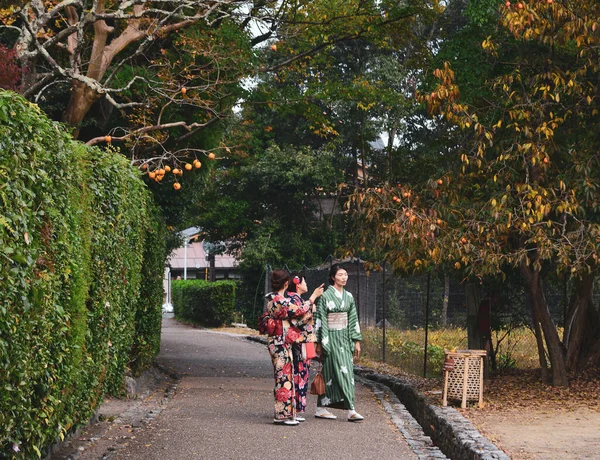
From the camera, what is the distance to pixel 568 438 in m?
9.73

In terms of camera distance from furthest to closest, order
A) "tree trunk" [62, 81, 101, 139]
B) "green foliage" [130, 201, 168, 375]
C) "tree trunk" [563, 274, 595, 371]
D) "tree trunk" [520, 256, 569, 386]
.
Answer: "tree trunk" [563, 274, 595, 371], "tree trunk" [62, 81, 101, 139], "green foliage" [130, 201, 168, 375], "tree trunk" [520, 256, 569, 386]

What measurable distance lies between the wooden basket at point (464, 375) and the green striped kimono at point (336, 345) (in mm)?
1750

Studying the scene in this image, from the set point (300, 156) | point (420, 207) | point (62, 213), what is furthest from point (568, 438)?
point (300, 156)

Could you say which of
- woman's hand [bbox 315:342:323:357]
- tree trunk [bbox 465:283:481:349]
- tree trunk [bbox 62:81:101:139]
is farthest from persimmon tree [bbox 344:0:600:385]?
tree trunk [bbox 62:81:101:139]

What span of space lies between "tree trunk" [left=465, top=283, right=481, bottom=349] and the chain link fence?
80 millimetres

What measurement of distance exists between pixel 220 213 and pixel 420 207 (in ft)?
75.4

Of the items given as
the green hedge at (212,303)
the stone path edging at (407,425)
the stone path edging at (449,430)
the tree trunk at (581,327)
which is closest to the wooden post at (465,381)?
the stone path edging at (449,430)

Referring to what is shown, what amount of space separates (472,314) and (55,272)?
10.5 meters

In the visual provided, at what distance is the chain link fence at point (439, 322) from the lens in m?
16.5

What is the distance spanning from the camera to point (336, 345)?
11.0 m

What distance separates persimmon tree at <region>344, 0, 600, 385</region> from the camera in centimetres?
1209

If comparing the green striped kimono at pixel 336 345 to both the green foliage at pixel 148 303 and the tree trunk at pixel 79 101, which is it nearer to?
the green foliage at pixel 148 303

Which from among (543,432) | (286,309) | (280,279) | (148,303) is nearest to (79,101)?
(148,303)

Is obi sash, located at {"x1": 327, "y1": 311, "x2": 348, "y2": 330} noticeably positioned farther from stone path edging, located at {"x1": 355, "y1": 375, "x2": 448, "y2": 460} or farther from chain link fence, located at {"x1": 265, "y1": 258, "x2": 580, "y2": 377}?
chain link fence, located at {"x1": 265, "y1": 258, "x2": 580, "y2": 377}
